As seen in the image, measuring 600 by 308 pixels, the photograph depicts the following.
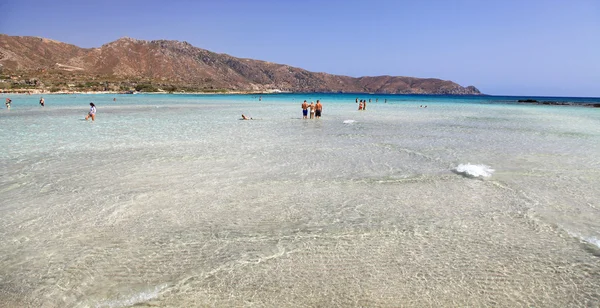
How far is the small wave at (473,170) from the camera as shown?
10.5 m

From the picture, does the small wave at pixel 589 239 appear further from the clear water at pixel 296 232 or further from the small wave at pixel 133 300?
the small wave at pixel 133 300

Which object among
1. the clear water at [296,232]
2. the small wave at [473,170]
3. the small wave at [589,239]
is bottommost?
the clear water at [296,232]

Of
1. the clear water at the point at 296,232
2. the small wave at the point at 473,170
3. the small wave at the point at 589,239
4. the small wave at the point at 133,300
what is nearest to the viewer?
the small wave at the point at 133,300

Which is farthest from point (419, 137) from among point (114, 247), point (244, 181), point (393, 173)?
point (114, 247)

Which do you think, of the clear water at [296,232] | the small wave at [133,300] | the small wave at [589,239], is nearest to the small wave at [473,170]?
the clear water at [296,232]

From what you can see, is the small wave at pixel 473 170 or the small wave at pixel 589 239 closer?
the small wave at pixel 589 239

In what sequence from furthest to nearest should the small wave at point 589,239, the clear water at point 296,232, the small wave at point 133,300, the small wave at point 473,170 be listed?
the small wave at point 473,170, the small wave at point 589,239, the clear water at point 296,232, the small wave at point 133,300

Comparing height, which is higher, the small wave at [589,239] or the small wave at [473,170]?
the small wave at [473,170]

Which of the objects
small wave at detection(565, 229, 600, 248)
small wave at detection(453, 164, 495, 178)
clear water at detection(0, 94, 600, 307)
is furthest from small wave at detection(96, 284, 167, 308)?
small wave at detection(453, 164, 495, 178)

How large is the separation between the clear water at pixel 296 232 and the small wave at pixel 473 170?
0.12 m

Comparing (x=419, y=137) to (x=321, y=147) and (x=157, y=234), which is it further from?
(x=157, y=234)

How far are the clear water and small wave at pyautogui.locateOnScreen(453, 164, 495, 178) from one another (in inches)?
4.7

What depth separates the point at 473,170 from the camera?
426 inches

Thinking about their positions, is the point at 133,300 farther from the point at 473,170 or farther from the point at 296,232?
the point at 473,170
